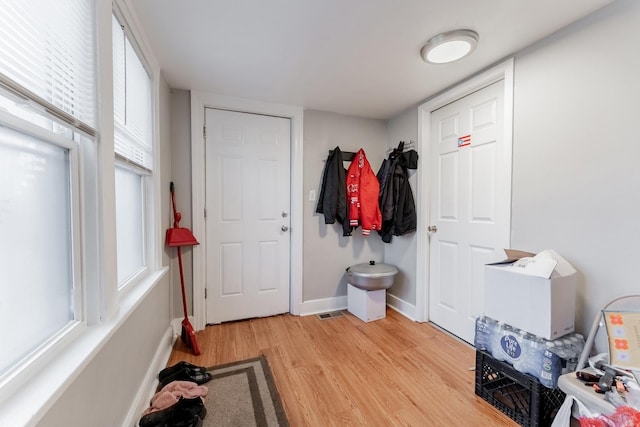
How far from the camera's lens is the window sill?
0.63m

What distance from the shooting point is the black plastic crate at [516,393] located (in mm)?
1328

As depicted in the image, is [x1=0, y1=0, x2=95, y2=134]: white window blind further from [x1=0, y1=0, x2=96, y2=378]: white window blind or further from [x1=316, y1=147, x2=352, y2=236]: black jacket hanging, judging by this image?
[x1=316, y1=147, x2=352, y2=236]: black jacket hanging

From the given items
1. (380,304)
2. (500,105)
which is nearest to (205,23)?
(500,105)

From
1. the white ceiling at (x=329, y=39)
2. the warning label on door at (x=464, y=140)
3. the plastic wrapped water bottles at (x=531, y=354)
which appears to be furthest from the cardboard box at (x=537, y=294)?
the white ceiling at (x=329, y=39)

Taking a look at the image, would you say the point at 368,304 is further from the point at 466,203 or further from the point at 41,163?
the point at 41,163

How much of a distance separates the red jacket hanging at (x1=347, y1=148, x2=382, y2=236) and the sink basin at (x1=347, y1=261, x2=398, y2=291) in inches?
14.5

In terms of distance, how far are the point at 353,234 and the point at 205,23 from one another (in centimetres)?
221

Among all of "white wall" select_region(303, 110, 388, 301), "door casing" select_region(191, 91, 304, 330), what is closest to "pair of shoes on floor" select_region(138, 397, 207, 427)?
"door casing" select_region(191, 91, 304, 330)

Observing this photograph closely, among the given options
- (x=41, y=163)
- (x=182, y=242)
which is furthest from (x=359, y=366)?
(x=41, y=163)

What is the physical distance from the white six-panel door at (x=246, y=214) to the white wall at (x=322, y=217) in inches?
8.7

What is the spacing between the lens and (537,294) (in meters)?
1.37

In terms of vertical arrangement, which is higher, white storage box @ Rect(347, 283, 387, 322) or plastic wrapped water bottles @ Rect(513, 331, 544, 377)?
plastic wrapped water bottles @ Rect(513, 331, 544, 377)

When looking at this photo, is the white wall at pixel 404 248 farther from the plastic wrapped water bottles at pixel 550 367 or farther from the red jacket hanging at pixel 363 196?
the plastic wrapped water bottles at pixel 550 367

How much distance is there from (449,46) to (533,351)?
178 cm
